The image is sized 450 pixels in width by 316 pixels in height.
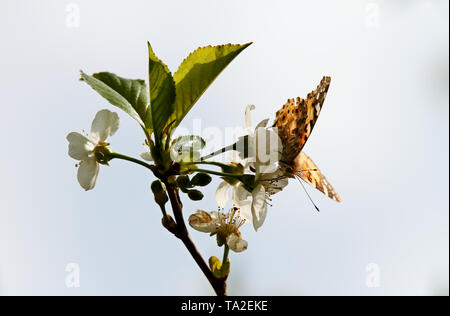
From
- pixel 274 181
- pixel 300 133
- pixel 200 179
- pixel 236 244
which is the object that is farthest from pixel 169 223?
pixel 300 133

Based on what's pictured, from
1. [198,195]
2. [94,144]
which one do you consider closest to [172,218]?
[198,195]

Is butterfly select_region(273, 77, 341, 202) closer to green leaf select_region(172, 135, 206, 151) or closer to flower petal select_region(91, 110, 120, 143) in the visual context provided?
green leaf select_region(172, 135, 206, 151)

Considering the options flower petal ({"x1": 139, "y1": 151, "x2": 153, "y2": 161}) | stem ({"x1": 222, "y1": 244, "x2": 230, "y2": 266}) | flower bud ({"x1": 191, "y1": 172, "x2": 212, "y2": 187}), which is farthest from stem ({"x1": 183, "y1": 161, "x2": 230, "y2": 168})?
stem ({"x1": 222, "y1": 244, "x2": 230, "y2": 266})

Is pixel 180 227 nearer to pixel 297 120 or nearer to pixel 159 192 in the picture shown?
pixel 159 192

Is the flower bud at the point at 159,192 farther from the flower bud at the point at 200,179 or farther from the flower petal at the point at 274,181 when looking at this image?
the flower petal at the point at 274,181

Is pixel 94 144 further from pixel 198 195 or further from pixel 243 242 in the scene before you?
pixel 243 242
